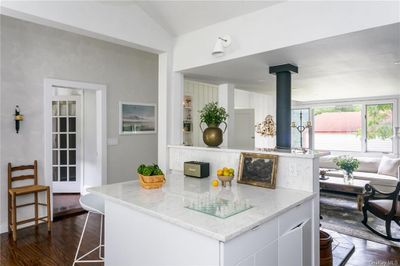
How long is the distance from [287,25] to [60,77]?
338 cm

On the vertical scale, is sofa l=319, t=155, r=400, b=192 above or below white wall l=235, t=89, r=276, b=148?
below

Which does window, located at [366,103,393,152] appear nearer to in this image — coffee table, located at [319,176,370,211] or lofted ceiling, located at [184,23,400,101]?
coffee table, located at [319,176,370,211]

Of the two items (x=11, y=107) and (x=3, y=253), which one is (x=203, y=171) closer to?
(x=3, y=253)

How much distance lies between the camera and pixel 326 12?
2.01 metres

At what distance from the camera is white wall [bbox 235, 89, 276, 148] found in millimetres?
7180

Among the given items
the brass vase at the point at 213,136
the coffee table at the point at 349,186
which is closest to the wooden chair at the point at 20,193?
the brass vase at the point at 213,136

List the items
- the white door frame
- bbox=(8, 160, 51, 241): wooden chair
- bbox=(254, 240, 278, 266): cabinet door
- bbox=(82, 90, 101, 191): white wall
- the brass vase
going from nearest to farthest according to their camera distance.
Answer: bbox=(254, 240, 278, 266): cabinet door
the brass vase
bbox=(8, 160, 51, 241): wooden chair
the white door frame
bbox=(82, 90, 101, 191): white wall

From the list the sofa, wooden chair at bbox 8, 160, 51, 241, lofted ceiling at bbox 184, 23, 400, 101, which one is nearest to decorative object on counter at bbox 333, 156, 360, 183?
the sofa

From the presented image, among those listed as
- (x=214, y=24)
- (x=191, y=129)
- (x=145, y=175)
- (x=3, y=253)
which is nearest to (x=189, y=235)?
(x=145, y=175)

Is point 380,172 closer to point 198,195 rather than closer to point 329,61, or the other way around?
point 329,61

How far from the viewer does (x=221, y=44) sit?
100 inches

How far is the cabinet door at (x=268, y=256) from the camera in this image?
1483 mm

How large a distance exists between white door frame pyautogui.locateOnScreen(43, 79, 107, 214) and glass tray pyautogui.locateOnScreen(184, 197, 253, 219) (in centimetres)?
296

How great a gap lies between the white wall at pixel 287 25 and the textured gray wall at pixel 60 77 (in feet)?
7.06
